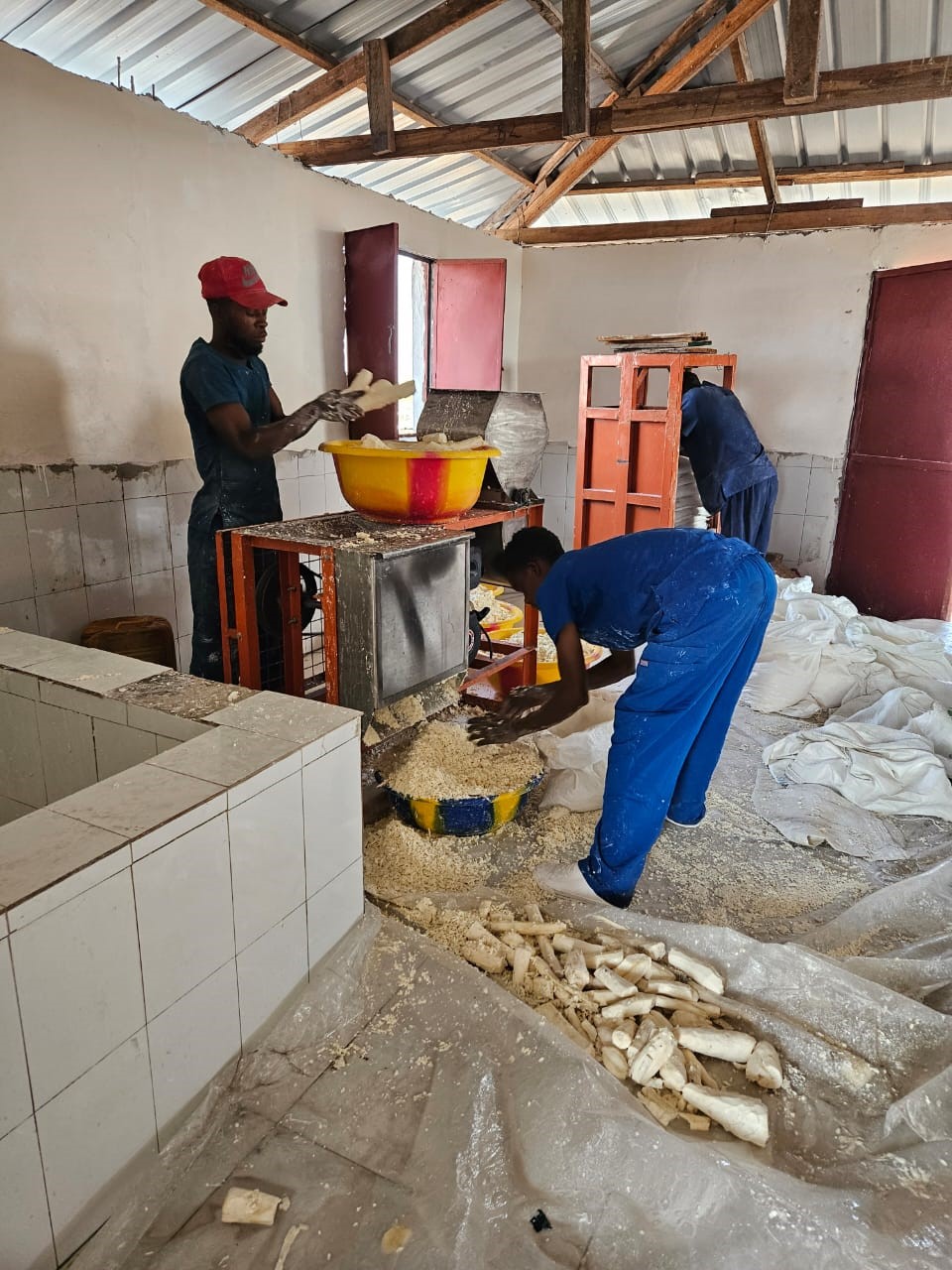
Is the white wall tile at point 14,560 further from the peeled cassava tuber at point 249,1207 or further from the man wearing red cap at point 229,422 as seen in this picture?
the peeled cassava tuber at point 249,1207

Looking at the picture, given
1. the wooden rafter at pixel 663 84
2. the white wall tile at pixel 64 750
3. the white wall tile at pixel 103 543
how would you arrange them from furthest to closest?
the wooden rafter at pixel 663 84 → the white wall tile at pixel 103 543 → the white wall tile at pixel 64 750

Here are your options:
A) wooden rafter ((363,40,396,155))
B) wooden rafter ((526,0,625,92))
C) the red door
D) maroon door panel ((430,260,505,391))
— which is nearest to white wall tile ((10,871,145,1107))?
wooden rafter ((363,40,396,155))

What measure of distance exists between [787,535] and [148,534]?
4849 millimetres

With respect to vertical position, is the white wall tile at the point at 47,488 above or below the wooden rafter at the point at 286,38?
below

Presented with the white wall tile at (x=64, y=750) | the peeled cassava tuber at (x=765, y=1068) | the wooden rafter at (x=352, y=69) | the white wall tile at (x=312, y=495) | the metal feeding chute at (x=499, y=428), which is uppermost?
the wooden rafter at (x=352, y=69)

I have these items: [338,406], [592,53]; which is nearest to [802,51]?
[592,53]

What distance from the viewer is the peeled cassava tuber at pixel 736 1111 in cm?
148

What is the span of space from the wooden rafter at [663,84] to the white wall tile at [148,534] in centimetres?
306

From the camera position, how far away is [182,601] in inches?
161

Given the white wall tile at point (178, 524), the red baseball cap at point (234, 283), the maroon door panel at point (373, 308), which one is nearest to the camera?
the red baseball cap at point (234, 283)

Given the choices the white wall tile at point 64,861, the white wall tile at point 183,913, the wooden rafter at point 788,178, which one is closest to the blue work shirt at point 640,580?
the white wall tile at point 183,913

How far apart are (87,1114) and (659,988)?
119cm

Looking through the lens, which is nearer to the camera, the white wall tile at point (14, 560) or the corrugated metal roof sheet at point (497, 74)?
the white wall tile at point (14, 560)

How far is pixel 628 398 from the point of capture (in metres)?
4.76
